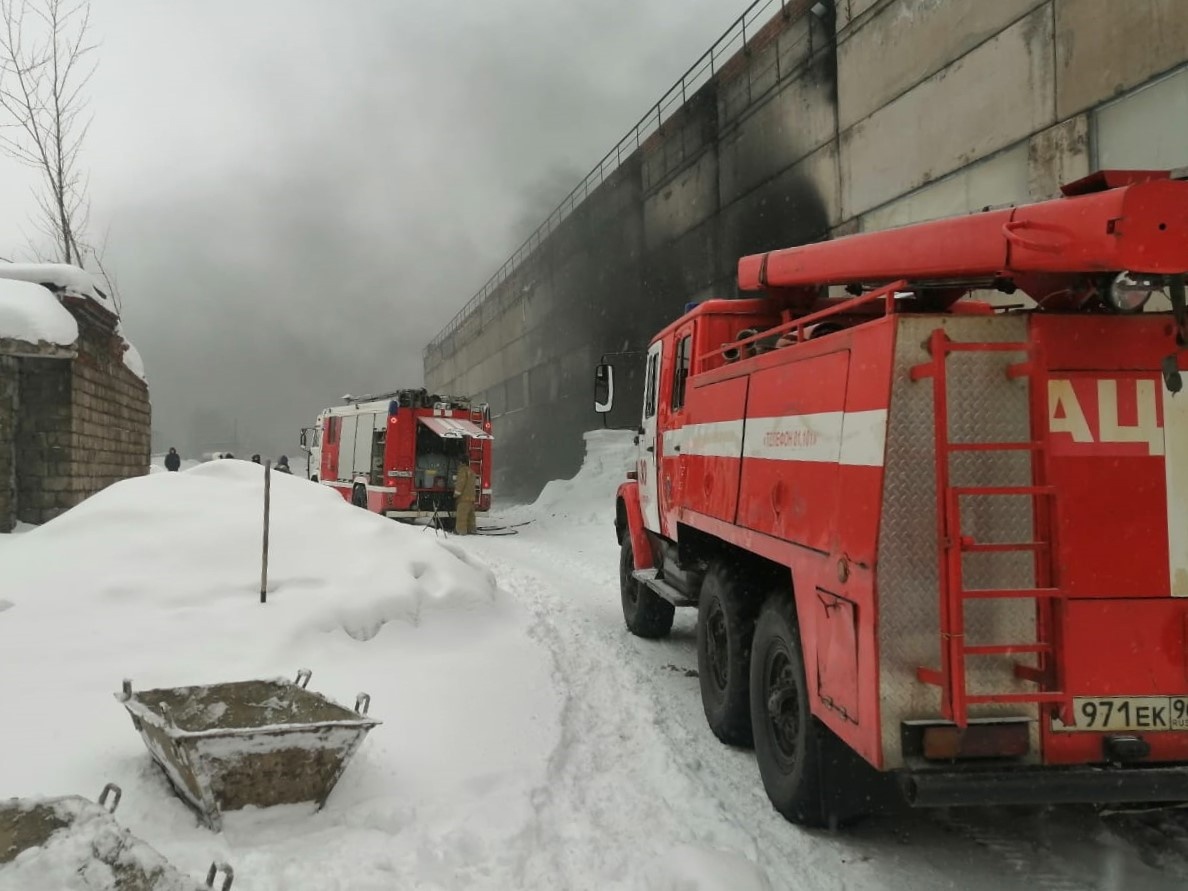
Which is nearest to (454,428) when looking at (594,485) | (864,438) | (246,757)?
(594,485)

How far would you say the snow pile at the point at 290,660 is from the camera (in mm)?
3492

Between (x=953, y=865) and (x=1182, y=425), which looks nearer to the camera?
(x=1182, y=425)

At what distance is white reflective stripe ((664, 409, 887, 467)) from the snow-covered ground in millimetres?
1807

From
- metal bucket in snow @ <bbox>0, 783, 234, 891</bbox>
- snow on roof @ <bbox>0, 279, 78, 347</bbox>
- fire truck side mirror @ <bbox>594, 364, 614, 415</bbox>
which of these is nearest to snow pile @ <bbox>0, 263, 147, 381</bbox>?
snow on roof @ <bbox>0, 279, 78, 347</bbox>

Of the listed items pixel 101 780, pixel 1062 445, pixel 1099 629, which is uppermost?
pixel 1062 445

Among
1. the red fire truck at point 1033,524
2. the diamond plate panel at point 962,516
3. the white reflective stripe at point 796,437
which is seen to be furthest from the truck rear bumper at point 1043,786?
the white reflective stripe at point 796,437

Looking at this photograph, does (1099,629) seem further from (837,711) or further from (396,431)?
(396,431)

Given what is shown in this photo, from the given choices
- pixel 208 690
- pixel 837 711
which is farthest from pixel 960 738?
pixel 208 690

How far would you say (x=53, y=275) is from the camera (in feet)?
36.9

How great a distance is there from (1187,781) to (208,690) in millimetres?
4372

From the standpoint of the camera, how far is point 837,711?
326 centimetres

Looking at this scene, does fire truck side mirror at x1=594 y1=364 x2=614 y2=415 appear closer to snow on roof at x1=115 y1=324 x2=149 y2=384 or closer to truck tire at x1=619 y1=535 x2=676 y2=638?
truck tire at x1=619 y1=535 x2=676 y2=638

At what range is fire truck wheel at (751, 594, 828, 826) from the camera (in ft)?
12.2

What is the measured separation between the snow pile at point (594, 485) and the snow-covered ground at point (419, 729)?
1098 cm
